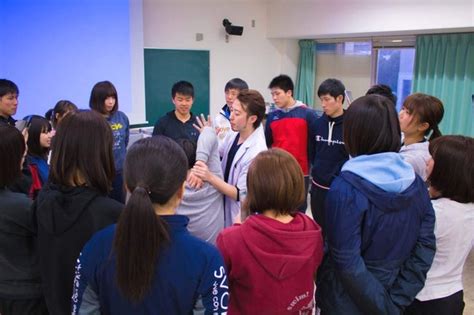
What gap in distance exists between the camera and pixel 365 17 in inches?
210

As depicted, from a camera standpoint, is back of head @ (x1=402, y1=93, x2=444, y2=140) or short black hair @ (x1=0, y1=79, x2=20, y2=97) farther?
short black hair @ (x1=0, y1=79, x2=20, y2=97)

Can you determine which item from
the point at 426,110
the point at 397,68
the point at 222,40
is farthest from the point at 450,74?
the point at 426,110

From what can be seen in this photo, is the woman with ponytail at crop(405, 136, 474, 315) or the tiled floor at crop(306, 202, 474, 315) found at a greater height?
the woman with ponytail at crop(405, 136, 474, 315)

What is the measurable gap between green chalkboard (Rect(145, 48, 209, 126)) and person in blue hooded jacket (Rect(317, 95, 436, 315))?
4530 millimetres

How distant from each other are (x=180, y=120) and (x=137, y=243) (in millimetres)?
2323

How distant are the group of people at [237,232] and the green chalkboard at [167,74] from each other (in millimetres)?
3965

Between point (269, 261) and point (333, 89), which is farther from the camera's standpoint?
point (333, 89)

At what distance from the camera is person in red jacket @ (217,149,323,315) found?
120 centimetres

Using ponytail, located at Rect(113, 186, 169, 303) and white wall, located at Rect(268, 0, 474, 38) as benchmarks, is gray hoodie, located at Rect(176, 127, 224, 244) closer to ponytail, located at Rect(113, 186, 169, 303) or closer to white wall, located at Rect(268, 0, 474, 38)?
ponytail, located at Rect(113, 186, 169, 303)

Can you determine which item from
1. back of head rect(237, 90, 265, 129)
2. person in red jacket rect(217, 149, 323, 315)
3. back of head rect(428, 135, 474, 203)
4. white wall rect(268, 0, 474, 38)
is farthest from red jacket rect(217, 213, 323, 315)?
white wall rect(268, 0, 474, 38)

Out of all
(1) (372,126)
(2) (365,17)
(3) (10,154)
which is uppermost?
(2) (365,17)

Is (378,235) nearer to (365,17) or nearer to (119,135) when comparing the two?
(119,135)

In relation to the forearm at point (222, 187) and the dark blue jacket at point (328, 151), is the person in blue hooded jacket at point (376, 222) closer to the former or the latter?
the forearm at point (222, 187)

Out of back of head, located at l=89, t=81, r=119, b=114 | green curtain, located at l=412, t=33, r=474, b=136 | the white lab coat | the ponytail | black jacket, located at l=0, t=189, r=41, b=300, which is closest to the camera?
the ponytail
